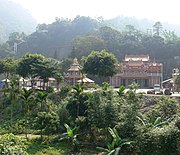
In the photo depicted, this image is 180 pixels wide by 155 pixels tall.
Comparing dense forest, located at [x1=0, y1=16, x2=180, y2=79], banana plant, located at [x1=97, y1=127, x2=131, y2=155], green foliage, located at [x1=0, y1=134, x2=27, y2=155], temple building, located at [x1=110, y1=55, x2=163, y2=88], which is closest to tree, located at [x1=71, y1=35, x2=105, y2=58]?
dense forest, located at [x1=0, y1=16, x2=180, y2=79]

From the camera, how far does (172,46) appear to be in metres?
80.6

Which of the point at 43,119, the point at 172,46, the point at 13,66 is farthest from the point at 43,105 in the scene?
the point at 172,46

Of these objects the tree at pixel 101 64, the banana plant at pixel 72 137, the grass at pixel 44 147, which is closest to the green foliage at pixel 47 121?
the grass at pixel 44 147

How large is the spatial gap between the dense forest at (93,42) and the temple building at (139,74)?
694 inches

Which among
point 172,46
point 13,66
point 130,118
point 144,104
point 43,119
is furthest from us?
point 172,46

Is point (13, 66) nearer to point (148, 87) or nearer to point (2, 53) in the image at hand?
point (148, 87)

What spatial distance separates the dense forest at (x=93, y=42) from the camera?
78938 mm

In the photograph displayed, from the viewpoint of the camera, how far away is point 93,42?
78562 mm

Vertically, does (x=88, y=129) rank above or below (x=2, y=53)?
below

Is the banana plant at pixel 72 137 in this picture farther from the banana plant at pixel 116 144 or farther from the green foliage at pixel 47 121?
the banana plant at pixel 116 144

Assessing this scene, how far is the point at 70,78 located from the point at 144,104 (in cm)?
2294

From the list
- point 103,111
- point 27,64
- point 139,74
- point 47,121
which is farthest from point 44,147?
point 139,74

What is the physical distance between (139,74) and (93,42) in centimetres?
2697

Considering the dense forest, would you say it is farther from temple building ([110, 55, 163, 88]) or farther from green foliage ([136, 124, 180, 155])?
green foliage ([136, 124, 180, 155])
